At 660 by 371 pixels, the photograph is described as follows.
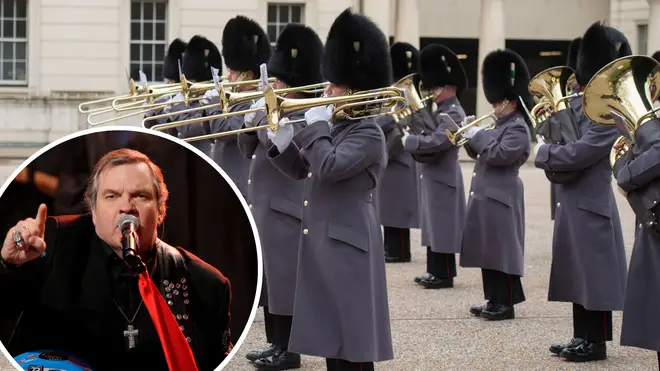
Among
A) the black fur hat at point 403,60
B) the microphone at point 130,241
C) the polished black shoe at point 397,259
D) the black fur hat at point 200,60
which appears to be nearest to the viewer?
the microphone at point 130,241

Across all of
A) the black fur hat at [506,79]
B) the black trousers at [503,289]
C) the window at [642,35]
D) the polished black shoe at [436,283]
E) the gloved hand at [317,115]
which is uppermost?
the window at [642,35]

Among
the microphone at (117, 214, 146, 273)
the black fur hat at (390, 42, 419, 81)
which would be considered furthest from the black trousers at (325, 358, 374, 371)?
the black fur hat at (390, 42, 419, 81)

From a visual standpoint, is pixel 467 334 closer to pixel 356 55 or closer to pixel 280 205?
pixel 280 205

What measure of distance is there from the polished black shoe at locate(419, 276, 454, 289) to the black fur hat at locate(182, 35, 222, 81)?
7.38ft

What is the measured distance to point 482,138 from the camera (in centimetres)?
764

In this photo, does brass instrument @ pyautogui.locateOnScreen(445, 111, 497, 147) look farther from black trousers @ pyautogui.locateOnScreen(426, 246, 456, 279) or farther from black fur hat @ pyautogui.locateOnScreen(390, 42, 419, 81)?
black fur hat @ pyautogui.locateOnScreen(390, 42, 419, 81)

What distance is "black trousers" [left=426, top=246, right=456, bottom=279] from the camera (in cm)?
894

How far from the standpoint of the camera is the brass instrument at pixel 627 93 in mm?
5293

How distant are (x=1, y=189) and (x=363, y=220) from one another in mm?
2059

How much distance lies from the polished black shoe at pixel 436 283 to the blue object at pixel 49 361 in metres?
5.77

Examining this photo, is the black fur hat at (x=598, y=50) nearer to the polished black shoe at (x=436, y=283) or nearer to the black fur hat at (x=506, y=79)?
the black fur hat at (x=506, y=79)

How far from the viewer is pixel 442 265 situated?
29.4 feet

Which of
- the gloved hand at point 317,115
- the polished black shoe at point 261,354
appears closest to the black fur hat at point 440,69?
the polished black shoe at point 261,354

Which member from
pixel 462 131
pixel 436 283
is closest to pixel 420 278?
pixel 436 283
